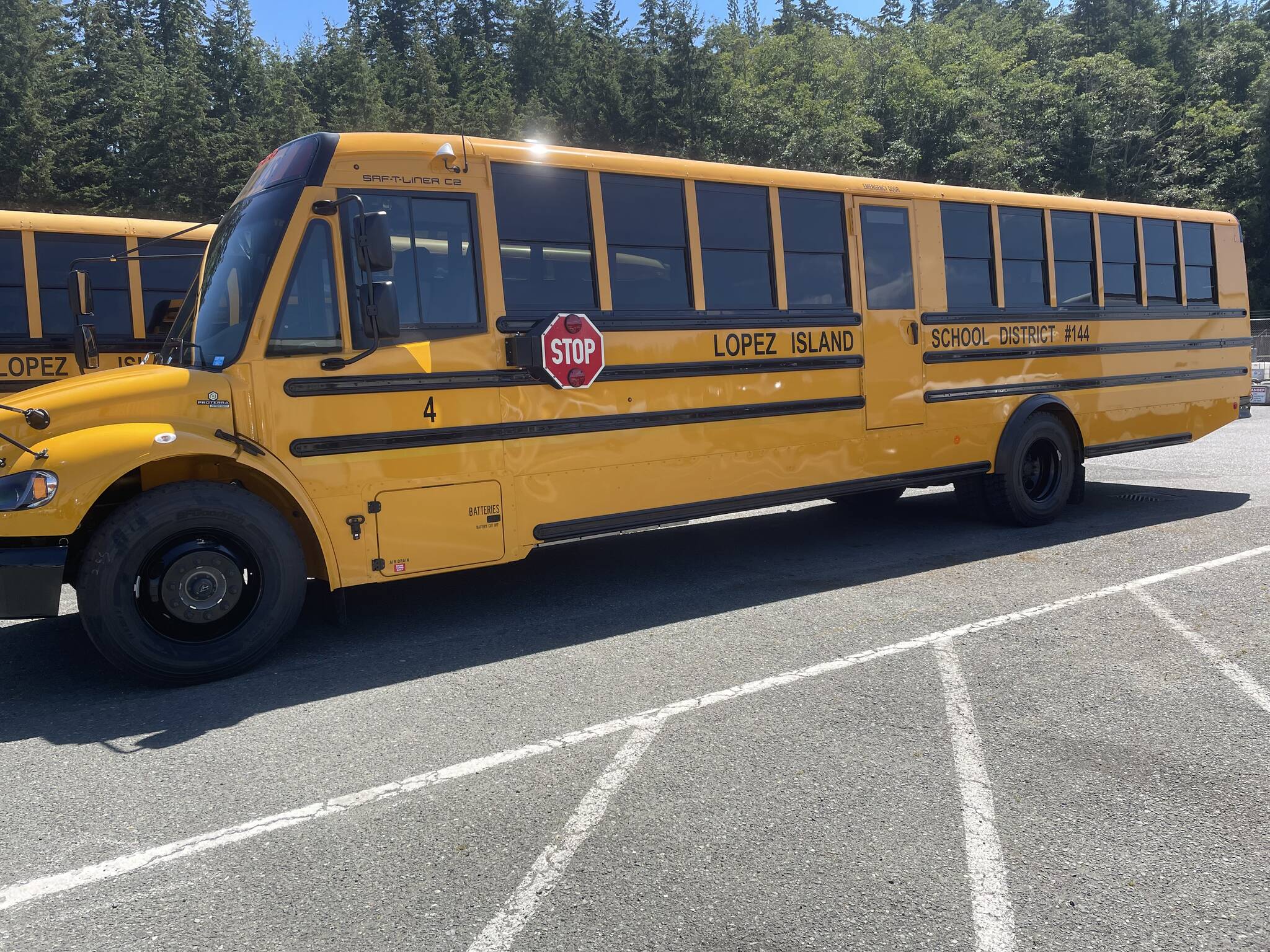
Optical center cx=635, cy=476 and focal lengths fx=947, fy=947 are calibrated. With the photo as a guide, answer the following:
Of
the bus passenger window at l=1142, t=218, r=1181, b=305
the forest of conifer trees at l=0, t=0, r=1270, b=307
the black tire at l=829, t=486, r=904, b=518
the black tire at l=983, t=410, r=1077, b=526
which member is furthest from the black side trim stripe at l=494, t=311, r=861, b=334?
the forest of conifer trees at l=0, t=0, r=1270, b=307

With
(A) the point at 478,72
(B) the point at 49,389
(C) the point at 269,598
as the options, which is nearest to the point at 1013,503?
(C) the point at 269,598

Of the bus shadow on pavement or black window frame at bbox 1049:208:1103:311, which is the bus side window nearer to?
the bus shadow on pavement

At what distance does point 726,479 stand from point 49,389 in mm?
3906

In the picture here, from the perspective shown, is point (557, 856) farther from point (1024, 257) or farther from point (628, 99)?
point (628, 99)

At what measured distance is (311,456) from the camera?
191 inches

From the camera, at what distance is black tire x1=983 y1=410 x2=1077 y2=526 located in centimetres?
796

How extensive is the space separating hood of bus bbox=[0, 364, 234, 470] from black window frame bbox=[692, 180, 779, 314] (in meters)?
3.00

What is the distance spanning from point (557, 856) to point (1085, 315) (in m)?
7.36

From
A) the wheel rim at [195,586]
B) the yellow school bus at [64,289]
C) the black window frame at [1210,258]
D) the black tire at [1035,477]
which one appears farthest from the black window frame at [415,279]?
the black window frame at [1210,258]

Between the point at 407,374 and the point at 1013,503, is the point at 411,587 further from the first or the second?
the point at 1013,503

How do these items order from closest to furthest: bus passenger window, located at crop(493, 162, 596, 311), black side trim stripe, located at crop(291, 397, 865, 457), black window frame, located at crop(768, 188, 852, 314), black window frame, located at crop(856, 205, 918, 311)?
black side trim stripe, located at crop(291, 397, 865, 457) < bus passenger window, located at crop(493, 162, 596, 311) < black window frame, located at crop(768, 188, 852, 314) < black window frame, located at crop(856, 205, 918, 311)

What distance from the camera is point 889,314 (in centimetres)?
718

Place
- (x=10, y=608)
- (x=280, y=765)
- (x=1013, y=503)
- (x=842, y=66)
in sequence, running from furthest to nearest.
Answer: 1. (x=842, y=66)
2. (x=1013, y=503)
3. (x=10, y=608)
4. (x=280, y=765)

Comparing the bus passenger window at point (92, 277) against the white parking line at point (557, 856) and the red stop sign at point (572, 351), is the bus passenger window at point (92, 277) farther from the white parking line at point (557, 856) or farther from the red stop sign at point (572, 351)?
the white parking line at point (557, 856)
